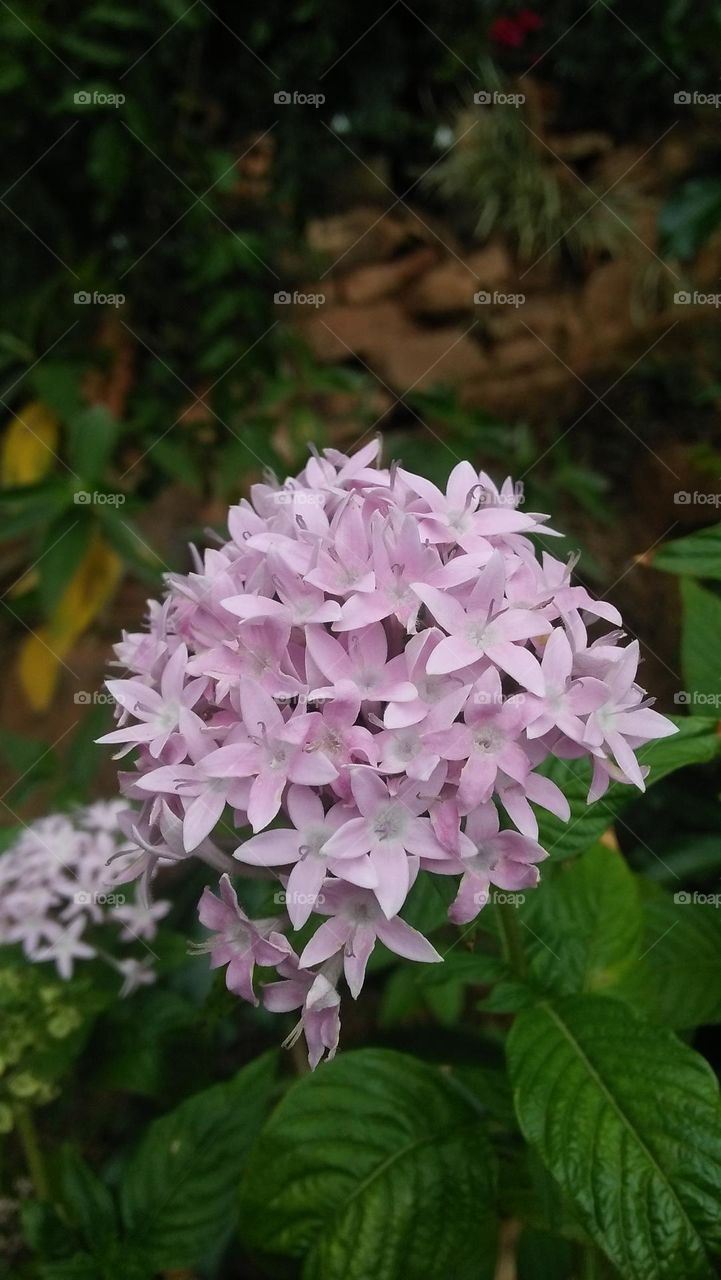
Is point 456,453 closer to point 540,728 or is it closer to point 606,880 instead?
point 606,880

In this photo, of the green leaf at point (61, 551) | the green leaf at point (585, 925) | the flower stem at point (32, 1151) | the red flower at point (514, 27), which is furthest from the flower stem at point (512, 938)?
the red flower at point (514, 27)

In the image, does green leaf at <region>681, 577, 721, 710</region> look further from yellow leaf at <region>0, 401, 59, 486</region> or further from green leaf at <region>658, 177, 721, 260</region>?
yellow leaf at <region>0, 401, 59, 486</region>

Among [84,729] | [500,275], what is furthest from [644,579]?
[84,729]

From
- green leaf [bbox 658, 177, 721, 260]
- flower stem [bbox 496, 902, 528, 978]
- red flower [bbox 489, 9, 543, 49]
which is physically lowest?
flower stem [bbox 496, 902, 528, 978]

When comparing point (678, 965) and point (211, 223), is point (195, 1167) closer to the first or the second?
point (678, 965)

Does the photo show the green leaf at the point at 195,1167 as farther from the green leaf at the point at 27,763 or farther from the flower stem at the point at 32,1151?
the green leaf at the point at 27,763

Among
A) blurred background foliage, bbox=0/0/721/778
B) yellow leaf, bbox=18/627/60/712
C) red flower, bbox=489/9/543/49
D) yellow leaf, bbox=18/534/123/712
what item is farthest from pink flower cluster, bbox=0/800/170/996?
red flower, bbox=489/9/543/49

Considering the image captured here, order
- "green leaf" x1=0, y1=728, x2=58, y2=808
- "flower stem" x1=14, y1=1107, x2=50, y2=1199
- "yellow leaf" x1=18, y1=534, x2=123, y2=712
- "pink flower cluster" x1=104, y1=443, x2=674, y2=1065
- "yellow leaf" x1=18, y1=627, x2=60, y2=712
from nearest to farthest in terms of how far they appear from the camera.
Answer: "pink flower cluster" x1=104, y1=443, x2=674, y2=1065 → "flower stem" x1=14, y1=1107, x2=50, y2=1199 → "green leaf" x1=0, y1=728, x2=58, y2=808 → "yellow leaf" x1=18, y1=534, x2=123, y2=712 → "yellow leaf" x1=18, y1=627, x2=60, y2=712

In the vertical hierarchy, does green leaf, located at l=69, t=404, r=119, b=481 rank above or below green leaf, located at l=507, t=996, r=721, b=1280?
above
